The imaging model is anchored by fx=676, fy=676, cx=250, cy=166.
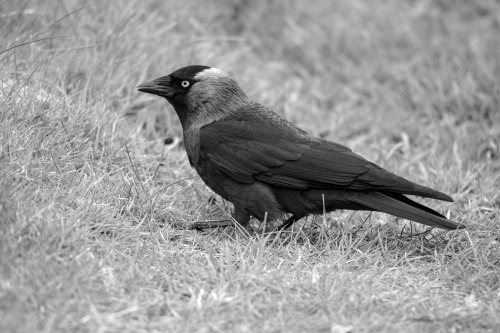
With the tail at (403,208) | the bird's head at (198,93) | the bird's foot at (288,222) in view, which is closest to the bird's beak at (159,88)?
the bird's head at (198,93)

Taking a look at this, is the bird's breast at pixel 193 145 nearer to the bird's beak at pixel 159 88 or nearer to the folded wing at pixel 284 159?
the folded wing at pixel 284 159

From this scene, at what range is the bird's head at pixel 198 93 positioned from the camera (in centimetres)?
466

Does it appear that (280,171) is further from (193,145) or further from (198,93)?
(198,93)

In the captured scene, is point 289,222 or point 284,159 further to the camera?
point 289,222

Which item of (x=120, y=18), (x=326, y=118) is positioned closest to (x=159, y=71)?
(x=120, y=18)

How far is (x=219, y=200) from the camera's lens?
4.75 meters

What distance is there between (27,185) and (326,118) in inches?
141

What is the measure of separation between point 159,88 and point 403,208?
6.08 ft

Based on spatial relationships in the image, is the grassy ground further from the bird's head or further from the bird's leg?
the bird's head

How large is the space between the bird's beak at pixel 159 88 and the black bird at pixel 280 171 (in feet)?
0.13

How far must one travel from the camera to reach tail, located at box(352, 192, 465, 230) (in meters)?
3.92

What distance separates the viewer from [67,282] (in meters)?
3.05

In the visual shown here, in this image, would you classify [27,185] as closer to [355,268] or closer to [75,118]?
[75,118]

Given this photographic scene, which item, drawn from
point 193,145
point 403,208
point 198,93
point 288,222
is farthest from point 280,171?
point 198,93
